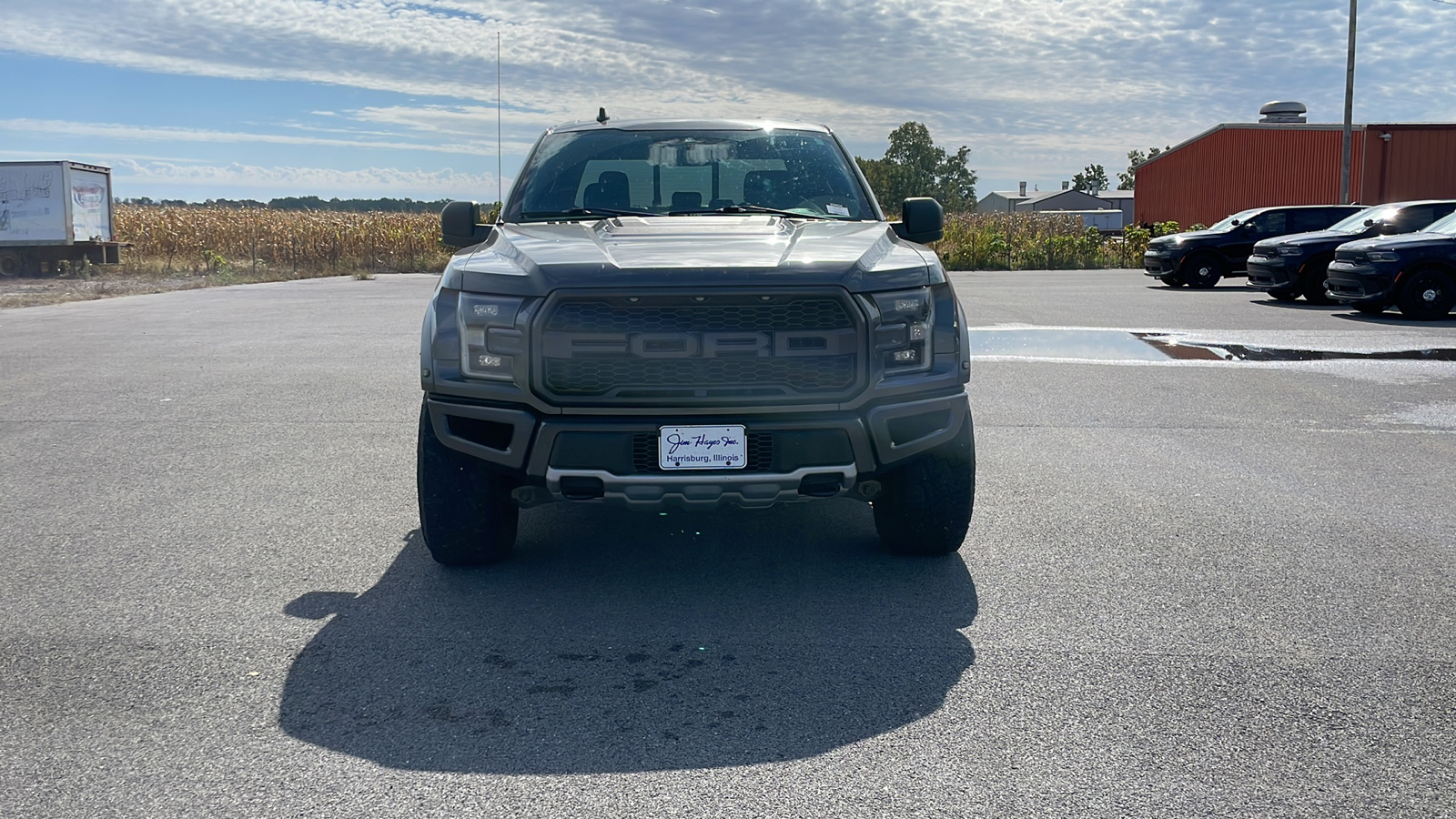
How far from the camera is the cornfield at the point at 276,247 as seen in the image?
32.7 metres

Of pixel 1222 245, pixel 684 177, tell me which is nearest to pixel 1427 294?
pixel 1222 245

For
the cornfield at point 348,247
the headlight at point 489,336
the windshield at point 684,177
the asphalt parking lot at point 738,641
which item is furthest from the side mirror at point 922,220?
the cornfield at point 348,247

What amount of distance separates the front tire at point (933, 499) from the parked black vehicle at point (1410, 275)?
541 inches

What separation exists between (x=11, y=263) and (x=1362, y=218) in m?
26.8

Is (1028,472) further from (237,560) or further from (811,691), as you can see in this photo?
(237,560)

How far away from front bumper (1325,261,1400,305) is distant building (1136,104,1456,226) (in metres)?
27.2

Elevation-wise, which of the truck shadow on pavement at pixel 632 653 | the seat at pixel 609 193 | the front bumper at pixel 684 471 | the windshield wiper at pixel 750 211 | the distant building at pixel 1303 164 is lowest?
the truck shadow on pavement at pixel 632 653

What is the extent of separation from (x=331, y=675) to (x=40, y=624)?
1200 mm

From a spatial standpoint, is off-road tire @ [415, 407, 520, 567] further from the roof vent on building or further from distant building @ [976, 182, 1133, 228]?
distant building @ [976, 182, 1133, 228]

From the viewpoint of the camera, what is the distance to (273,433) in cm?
816

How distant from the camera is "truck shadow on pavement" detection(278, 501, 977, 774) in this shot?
133 inches

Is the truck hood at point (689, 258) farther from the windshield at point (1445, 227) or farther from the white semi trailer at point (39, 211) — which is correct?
the white semi trailer at point (39, 211)

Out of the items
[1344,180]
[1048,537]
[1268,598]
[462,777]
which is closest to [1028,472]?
[1048,537]

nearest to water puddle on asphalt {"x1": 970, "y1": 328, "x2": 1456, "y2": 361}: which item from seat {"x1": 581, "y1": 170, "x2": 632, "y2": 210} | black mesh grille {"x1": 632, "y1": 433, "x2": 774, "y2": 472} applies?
seat {"x1": 581, "y1": 170, "x2": 632, "y2": 210}
